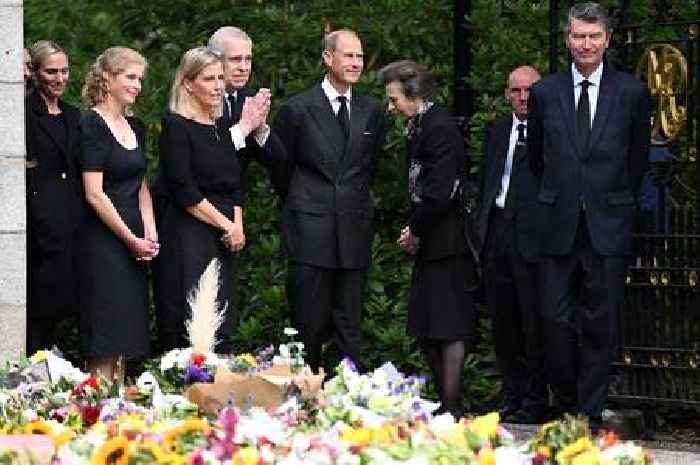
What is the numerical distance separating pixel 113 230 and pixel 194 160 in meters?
0.55

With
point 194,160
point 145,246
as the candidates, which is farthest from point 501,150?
point 145,246

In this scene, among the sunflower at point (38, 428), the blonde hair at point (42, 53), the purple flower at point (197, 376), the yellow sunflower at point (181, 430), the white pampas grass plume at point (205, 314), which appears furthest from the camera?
the blonde hair at point (42, 53)

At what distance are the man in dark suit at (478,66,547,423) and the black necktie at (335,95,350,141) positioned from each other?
919mm

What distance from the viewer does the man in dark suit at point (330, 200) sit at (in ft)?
34.4

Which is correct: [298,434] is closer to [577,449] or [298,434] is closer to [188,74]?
[577,449]

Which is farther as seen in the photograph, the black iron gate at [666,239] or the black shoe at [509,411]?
the black shoe at [509,411]

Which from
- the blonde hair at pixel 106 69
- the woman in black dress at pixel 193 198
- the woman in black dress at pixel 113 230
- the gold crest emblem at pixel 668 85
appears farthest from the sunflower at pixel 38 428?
the gold crest emblem at pixel 668 85

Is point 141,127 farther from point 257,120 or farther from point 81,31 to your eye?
point 81,31

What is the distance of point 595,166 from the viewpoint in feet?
32.1

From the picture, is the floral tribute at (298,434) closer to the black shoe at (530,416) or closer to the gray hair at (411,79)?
the gray hair at (411,79)

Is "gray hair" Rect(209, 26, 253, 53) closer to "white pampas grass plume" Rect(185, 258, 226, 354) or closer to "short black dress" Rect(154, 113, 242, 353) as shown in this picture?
"short black dress" Rect(154, 113, 242, 353)

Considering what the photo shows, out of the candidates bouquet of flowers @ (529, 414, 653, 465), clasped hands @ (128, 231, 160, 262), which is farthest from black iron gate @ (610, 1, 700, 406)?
bouquet of flowers @ (529, 414, 653, 465)

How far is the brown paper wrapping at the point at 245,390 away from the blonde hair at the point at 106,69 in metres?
4.29

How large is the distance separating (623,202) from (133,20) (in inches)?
177
